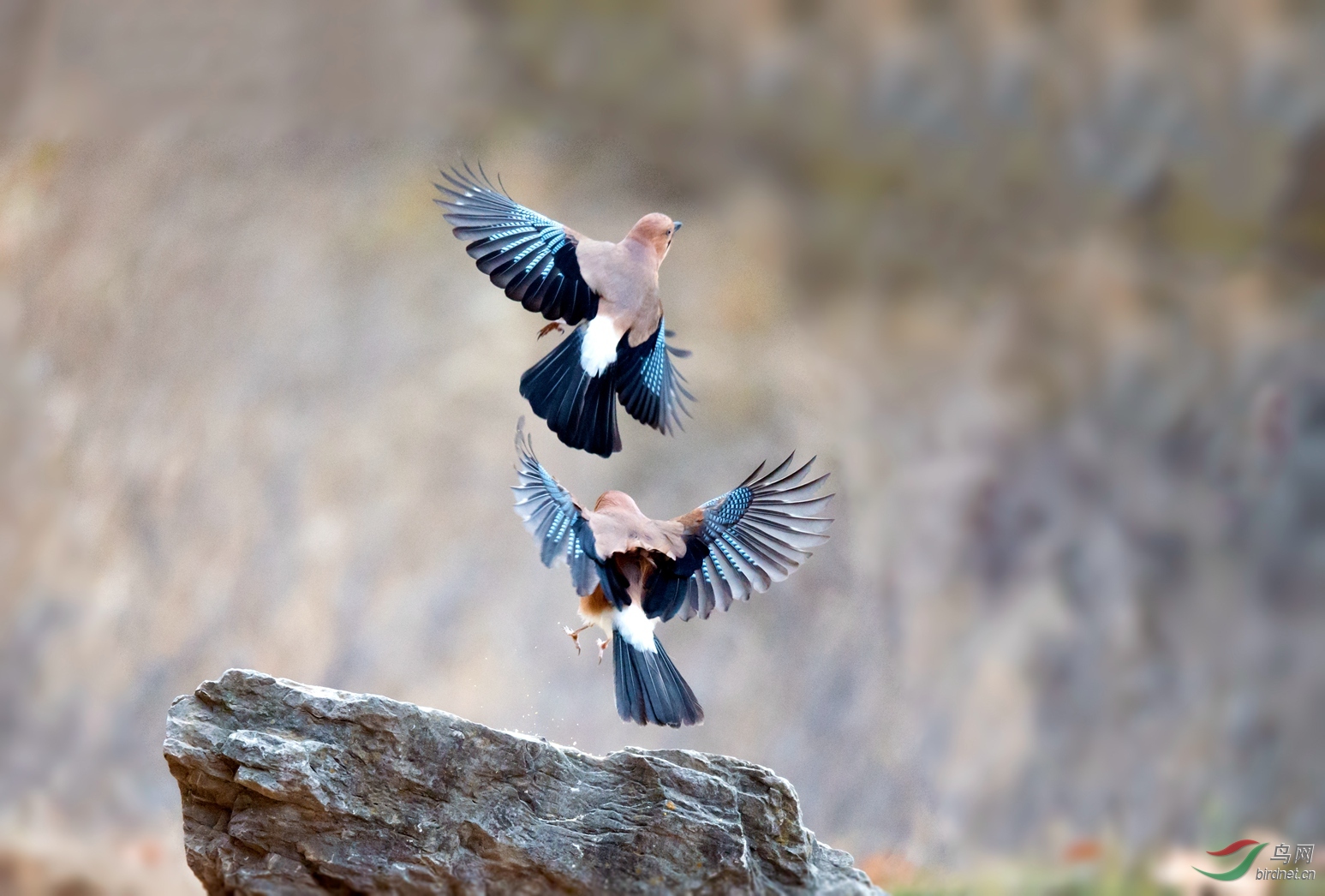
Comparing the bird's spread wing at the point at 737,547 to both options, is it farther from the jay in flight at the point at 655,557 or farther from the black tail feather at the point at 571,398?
the black tail feather at the point at 571,398

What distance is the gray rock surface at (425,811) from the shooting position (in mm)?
1835

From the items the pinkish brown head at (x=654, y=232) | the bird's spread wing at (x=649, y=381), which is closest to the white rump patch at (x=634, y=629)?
the bird's spread wing at (x=649, y=381)

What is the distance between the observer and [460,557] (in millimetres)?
4195

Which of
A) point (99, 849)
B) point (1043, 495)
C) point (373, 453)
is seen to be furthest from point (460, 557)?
point (1043, 495)

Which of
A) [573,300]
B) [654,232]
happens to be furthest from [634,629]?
[654,232]

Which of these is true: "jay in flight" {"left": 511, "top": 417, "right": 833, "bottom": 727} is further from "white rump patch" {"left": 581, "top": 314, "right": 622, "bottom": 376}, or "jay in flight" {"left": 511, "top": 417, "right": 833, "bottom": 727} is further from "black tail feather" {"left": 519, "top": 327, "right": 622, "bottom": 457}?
"white rump patch" {"left": 581, "top": 314, "right": 622, "bottom": 376}

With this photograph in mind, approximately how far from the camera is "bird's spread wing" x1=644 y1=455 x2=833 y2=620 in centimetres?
204

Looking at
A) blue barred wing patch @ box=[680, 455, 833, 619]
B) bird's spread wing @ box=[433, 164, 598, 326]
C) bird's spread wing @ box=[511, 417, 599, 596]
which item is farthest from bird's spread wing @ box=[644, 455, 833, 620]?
bird's spread wing @ box=[433, 164, 598, 326]

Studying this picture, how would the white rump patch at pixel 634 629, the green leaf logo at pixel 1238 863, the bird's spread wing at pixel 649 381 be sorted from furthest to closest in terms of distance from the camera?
the green leaf logo at pixel 1238 863 < the bird's spread wing at pixel 649 381 < the white rump patch at pixel 634 629

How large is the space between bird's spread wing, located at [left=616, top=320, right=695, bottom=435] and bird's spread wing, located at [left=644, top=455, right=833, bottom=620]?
0.58 ft

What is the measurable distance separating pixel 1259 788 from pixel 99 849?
364 centimetres

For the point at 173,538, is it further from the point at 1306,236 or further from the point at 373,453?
the point at 1306,236

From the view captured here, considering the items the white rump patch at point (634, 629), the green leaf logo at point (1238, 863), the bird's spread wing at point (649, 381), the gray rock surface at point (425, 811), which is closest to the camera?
the gray rock surface at point (425, 811)

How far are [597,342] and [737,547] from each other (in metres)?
0.42
